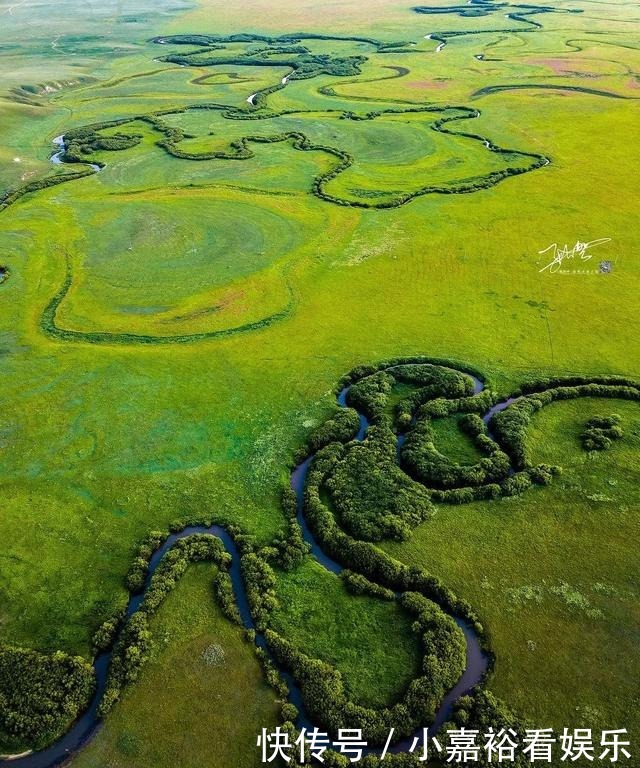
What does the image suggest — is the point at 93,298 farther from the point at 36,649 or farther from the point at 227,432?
the point at 36,649

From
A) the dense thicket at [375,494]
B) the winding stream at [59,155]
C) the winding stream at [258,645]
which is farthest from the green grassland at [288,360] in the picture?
the winding stream at [59,155]

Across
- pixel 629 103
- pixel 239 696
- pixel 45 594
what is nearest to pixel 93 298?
pixel 45 594

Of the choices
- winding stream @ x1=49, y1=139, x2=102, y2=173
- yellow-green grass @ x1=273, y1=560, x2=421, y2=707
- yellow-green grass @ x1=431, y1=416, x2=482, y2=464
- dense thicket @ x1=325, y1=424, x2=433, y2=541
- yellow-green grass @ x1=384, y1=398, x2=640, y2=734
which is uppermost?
winding stream @ x1=49, y1=139, x2=102, y2=173

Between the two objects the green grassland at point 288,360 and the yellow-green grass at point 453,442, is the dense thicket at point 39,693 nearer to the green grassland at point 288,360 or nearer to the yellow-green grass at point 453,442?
the green grassland at point 288,360

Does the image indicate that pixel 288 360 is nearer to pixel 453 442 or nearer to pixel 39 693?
pixel 453 442

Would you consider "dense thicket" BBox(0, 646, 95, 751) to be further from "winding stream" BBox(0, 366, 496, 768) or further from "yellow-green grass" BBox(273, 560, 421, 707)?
"yellow-green grass" BBox(273, 560, 421, 707)

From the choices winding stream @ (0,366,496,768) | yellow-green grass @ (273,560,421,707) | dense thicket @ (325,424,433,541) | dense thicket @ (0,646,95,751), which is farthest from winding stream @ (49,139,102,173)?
yellow-green grass @ (273,560,421,707)
